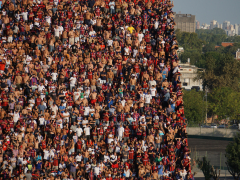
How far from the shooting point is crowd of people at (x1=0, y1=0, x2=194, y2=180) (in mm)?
22125

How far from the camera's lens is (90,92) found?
23.8 m

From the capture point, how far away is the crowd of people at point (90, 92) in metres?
22.1

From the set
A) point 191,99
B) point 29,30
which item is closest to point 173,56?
point 29,30

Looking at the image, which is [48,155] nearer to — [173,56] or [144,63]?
[144,63]

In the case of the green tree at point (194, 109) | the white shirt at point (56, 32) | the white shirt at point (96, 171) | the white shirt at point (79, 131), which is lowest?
the green tree at point (194, 109)

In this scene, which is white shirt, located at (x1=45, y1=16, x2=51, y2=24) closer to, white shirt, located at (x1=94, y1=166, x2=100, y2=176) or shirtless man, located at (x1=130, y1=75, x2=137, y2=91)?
shirtless man, located at (x1=130, y1=75, x2=137, y2=91)

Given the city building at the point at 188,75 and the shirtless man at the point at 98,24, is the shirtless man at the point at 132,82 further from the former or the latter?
the city building at the point at 188,75

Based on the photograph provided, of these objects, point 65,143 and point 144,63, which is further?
point 144,63

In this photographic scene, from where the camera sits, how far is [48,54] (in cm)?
2486

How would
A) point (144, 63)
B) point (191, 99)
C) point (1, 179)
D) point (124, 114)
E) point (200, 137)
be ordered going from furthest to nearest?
1. point (191, 99)
2. point (200, 137)
3. point (144, 63)
4. point (124, 114)
5. point (1, 179)

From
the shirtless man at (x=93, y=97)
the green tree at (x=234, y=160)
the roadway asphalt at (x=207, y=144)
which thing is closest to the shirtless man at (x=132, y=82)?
the shirtless man at (x=93, y=97)

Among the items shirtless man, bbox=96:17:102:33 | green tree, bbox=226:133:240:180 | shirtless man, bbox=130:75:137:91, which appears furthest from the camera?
green tree, bbox=226:133:240:180

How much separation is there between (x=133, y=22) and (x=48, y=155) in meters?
9.61

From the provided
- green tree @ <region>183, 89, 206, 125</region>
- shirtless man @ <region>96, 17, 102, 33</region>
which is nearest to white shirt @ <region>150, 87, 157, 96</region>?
shirtless man @ <region>96, 17, 102, 33</region>
